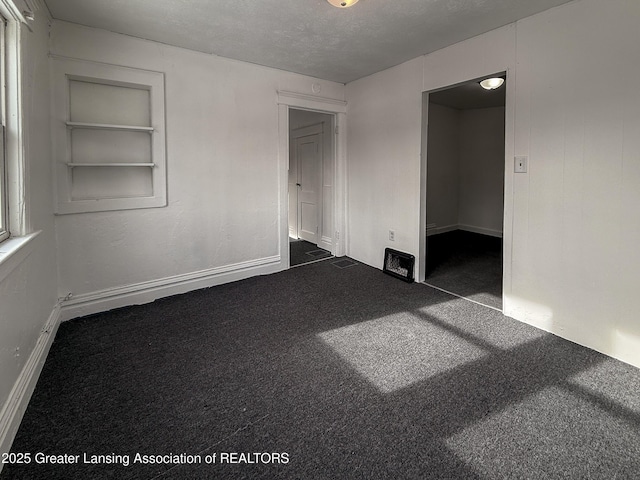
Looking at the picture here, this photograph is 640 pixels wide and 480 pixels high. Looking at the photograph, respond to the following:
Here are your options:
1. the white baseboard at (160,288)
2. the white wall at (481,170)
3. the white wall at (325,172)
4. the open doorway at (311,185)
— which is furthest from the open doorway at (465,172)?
the white baseboard at (160,288)

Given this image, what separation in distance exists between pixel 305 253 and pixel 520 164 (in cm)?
313

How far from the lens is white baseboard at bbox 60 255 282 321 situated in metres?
2.97

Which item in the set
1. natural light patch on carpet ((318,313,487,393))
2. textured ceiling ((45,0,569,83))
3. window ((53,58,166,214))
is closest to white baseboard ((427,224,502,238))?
textured ceiling ((45,0,569,83))

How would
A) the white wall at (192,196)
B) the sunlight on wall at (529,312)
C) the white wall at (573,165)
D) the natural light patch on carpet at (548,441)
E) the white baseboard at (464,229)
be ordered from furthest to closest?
the white baseboard at (464,229) < the white wall at (192,196) < the sunlight on wall at (529,312) < the white wall at (573,165) < the natural light patch on carpet at (548,441)

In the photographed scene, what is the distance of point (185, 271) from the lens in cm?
356

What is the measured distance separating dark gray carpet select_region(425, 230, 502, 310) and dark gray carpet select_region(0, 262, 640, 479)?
1.92 feet

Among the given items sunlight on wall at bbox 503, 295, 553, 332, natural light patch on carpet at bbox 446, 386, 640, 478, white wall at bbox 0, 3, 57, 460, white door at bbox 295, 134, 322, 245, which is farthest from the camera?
white door at bbox 295, 134, 322, 245

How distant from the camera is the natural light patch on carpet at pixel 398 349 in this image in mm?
2102

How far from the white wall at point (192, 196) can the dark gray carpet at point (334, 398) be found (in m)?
0.46

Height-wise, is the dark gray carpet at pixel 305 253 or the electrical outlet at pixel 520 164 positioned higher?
the electrical outlet at pixel 520 164

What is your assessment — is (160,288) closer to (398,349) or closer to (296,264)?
(296,264)

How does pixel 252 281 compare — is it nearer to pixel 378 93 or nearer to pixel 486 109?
pixel 378 93

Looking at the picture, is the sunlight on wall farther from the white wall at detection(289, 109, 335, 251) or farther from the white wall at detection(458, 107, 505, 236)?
the white wall at detection(458, 107, 505, 236)

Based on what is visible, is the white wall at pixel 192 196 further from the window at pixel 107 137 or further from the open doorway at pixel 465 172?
the open doorway at pixel 465 172
